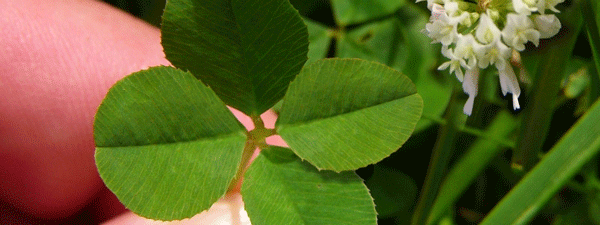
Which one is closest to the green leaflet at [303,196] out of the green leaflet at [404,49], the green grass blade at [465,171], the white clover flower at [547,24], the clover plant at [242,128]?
the clover plant at [242,128]

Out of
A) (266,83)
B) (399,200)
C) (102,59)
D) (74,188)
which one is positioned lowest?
(399,200)

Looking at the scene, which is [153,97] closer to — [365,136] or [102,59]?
[365,136]

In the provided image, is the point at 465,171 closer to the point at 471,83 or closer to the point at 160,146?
the point at 471,83

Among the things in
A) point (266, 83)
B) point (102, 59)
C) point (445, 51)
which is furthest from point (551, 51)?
point (102, 59)

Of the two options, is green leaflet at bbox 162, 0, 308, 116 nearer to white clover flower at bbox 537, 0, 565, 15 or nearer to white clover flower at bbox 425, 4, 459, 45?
white clover flower at bbox 425, 4, 459, 45

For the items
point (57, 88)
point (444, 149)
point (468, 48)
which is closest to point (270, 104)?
point (468, 48)
